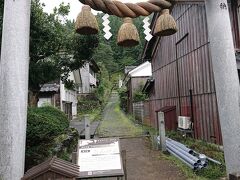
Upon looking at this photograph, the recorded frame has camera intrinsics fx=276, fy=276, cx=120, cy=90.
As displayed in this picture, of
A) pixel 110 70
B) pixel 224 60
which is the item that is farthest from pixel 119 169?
pixel 110 70

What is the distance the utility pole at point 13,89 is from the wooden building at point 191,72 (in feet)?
20.2

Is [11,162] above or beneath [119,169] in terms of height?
above

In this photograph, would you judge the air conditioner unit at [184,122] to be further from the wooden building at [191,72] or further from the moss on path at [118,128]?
the moss on path at [118,128]

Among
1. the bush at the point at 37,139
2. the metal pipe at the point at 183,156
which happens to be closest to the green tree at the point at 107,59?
the metal pipe at the point at 183,156

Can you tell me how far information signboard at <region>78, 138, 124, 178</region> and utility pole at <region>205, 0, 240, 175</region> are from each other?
5.58 ft

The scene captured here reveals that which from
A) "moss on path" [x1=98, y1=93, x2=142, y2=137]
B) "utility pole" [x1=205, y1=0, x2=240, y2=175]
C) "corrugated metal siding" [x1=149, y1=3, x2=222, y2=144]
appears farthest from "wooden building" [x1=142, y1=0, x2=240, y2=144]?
"utility pole" [x1=205, y1=0, x2=240, y2=175]

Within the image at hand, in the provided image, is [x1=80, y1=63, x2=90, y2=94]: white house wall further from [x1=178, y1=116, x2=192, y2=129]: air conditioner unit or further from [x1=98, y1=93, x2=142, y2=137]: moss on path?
[x1=178, y1=116, x2=192, y2=129]: air conditioner unit

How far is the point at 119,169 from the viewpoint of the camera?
4.37 meters

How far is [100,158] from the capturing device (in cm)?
464

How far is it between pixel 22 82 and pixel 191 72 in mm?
10420

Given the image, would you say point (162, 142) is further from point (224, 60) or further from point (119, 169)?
point (224, 60)

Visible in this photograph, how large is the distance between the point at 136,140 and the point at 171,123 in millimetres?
2266

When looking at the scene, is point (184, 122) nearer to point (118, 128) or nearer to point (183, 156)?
point (183, 156)

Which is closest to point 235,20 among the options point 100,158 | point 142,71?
point 100,158
